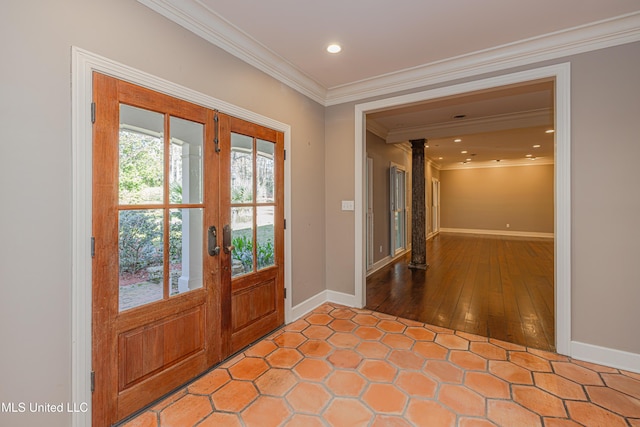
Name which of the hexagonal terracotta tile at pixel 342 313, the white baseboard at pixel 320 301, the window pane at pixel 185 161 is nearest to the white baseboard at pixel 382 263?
the white baseboard at pixel 320 301

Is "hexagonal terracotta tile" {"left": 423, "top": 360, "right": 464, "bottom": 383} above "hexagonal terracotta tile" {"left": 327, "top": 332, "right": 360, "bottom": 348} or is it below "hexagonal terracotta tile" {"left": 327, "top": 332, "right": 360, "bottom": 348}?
below

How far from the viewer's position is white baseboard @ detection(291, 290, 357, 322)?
319 cm

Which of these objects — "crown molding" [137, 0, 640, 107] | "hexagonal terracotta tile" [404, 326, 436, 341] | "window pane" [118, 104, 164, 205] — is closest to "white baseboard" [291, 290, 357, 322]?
"hexagonal terracotta tile" [404, 326, 436, 341]

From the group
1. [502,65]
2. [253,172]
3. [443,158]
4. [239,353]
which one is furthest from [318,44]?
[443,158]

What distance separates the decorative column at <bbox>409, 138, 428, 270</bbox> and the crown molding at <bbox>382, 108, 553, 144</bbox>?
0.26 meters

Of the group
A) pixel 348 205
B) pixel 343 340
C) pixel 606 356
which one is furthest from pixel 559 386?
pixel 348 205

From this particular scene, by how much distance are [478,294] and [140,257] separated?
408cm

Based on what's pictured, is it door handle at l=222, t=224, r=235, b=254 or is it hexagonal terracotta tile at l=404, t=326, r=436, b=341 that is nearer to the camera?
door handle at l=222, t=224, r=235, b=254

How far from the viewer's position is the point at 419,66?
293cm

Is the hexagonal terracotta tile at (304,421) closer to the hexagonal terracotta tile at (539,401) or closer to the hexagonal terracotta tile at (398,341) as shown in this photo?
the hexagonal terracotta tile at (398,341)

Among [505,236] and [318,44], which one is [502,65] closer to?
[318,44]

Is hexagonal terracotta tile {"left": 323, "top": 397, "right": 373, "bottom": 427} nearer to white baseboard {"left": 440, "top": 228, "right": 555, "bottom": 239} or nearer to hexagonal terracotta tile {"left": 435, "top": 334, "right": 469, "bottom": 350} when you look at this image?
hexagonal terracotta tile {"left": 435, "top": 334, "right": 469, "bottom": 350}

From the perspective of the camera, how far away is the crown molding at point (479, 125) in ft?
14.5

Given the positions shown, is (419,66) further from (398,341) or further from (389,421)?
(389,421)
